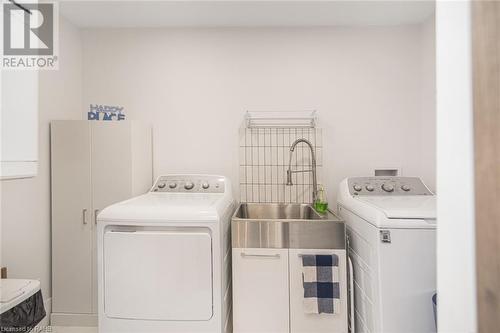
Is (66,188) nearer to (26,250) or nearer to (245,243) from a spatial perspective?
(26,250)

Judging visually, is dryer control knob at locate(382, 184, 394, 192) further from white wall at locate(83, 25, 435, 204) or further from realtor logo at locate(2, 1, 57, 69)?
realtor logo at locate(2, 1, 57, 69)

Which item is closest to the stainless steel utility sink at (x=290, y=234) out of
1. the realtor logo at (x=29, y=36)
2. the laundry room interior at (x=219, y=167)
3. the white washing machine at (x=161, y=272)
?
the laundry room interior at (x=219, y=167)

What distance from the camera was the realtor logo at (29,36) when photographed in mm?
1774

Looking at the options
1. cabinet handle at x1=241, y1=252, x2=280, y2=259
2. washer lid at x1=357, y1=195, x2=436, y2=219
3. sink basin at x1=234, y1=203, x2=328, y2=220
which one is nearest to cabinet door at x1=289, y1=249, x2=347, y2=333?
cabinet handle at x1=241, y1=252, x2=280, y2=259

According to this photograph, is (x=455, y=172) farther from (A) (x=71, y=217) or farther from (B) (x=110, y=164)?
(A) (x=71, y=217)

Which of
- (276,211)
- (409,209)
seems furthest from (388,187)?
(276,211)

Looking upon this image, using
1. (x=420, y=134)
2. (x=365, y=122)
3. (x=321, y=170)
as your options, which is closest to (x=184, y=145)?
(x=321, y=170)

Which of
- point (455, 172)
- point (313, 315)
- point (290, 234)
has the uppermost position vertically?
point (455, 172)

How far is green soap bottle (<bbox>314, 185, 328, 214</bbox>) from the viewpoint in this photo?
7.00 ft

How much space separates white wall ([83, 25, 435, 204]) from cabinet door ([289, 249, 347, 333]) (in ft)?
2.98

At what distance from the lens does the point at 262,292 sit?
1.64m

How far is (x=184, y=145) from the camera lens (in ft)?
8.07

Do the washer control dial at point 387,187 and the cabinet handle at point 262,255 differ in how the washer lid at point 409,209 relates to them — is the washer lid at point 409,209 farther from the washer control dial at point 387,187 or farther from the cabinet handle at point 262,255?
the cabinet handle at point 262,255

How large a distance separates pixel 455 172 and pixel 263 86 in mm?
2064
